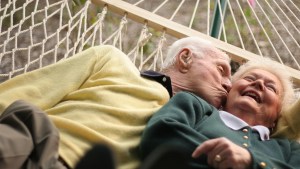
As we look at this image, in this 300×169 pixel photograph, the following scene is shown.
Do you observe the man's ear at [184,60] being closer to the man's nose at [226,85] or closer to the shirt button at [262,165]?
the man's nose at [226,85]

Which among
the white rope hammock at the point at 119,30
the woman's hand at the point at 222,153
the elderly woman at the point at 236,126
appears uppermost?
the woman's hand at the point at 222,153

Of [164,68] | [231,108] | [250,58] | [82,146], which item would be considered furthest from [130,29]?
[82,146]

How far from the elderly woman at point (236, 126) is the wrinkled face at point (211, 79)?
3cm

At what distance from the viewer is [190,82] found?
146cm

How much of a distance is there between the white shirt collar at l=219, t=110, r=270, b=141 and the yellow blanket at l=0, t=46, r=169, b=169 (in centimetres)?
15

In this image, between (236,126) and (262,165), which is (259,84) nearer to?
(236,126)

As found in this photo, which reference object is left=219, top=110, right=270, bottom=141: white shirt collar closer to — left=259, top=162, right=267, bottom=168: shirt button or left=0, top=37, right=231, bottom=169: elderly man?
left=0, top=37, right=231, bottom=169: elderly man

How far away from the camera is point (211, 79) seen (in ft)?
A: 4.77

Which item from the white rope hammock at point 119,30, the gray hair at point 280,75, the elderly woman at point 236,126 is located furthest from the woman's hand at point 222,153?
the white rope hammock at point 119,30

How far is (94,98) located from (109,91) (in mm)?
42

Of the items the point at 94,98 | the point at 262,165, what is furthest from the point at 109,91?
the point at 262,165

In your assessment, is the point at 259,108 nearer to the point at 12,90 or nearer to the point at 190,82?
the point at 190,82

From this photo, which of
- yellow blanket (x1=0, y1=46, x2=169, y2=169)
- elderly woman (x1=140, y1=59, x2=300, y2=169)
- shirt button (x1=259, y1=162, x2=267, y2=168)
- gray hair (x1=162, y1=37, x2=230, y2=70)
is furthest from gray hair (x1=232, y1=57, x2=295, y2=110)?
shirt button (x1=259, y1=162, x2=267, y2=168)

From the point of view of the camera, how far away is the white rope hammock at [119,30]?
1.81m
